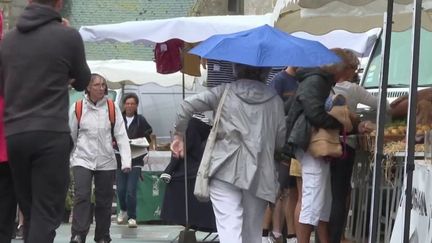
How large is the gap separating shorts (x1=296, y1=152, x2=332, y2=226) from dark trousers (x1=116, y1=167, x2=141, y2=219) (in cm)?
511

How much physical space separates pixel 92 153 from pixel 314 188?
248 centimetres

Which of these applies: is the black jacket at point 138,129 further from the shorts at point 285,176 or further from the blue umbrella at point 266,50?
the blue umbrella at point 266,50

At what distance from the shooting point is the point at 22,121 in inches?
226

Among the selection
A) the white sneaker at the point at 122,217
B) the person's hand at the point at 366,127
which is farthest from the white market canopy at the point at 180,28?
the white sneaker at the point at 122,217

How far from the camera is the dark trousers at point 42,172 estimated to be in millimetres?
5695

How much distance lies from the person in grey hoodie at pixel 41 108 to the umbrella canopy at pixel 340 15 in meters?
2.01

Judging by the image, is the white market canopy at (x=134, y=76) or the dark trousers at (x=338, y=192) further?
the white market canopy at (x=134, y=76)

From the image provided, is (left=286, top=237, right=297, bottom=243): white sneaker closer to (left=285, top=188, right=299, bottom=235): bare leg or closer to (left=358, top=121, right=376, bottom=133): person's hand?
(left=285, top=188, right=299, bottom=235): bare leg

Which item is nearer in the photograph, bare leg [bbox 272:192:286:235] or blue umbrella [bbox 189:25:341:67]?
blue umbrella [bbox 189:25:341:67]

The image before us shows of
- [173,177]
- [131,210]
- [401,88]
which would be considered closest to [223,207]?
[173,177]

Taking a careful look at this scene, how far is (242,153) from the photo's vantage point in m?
7.66

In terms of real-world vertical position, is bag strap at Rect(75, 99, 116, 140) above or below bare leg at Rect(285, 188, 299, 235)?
above

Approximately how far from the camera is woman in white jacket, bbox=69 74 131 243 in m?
9.86

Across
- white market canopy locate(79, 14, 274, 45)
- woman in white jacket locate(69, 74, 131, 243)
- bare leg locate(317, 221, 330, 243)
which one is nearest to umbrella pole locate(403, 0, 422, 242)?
bare leg locate(317, 221, 330, 243)
